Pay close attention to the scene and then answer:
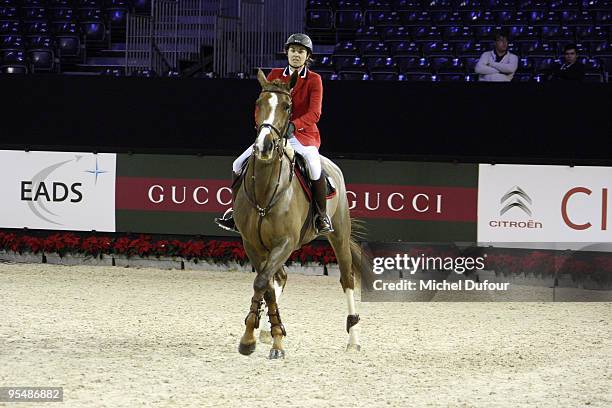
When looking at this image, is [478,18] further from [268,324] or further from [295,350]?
[295,350]

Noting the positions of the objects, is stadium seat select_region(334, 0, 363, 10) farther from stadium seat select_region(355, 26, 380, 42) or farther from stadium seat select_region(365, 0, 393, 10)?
stadium seat select_region(355, 26, 380, 42)

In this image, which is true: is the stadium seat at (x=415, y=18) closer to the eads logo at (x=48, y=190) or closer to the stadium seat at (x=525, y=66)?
the stadium seat at (x=525, y=66)

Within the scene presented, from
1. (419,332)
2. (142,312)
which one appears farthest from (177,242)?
(419,332)

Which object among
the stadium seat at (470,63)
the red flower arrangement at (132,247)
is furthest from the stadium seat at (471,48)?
the red flower arrangement at (132,247)

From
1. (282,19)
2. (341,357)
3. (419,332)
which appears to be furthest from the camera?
(282,19)

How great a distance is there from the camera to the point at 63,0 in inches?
757

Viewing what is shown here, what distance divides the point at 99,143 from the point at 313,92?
6577mm

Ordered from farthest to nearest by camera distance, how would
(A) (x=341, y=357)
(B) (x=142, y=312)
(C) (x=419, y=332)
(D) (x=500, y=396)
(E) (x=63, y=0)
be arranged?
(E) (x=63, y=0), (B) (x=142, y=312), (C) (x=419, y=332), (A) (x=341, y=357), (D) (x=500, y=396)

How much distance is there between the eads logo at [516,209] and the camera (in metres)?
13.1

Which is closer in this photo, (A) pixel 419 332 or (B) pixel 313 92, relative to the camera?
Answer: (B) pixel 313 92

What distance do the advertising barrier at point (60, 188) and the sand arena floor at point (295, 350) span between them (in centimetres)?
170

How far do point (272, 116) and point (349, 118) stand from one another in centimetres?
628

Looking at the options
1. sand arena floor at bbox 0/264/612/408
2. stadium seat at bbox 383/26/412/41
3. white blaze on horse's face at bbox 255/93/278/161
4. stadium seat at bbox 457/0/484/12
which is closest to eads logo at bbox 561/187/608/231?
sand arena floor at bbox 0/264/612/408

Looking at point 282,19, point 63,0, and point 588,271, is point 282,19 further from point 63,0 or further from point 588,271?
point 588,271
